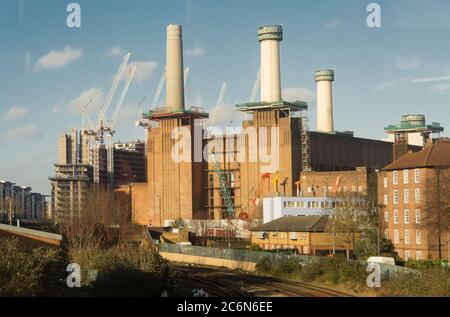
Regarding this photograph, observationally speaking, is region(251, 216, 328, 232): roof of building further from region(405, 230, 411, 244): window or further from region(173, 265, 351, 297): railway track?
region(173, 265, 351, 297): railway track

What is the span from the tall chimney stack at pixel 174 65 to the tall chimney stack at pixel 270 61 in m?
14.3

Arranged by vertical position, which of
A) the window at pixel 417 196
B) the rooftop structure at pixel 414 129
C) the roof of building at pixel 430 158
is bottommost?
the window at pixel 417 196

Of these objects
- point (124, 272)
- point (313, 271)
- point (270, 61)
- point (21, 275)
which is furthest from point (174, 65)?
point (21, 275)

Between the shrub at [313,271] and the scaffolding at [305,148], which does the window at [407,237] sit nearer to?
the shrub at [313,271]

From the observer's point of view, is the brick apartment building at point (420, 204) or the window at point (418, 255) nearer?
the brick apartment building at point (420, 204)

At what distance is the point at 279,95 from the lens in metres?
129

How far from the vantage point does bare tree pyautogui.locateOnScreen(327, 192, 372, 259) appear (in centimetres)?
6588

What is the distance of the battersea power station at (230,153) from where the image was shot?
12412 cm

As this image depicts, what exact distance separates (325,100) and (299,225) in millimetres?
74824

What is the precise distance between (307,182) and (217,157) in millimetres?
22406

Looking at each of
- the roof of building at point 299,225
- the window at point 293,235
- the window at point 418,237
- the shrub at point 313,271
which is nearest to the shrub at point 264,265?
the shrub at point 313,271
